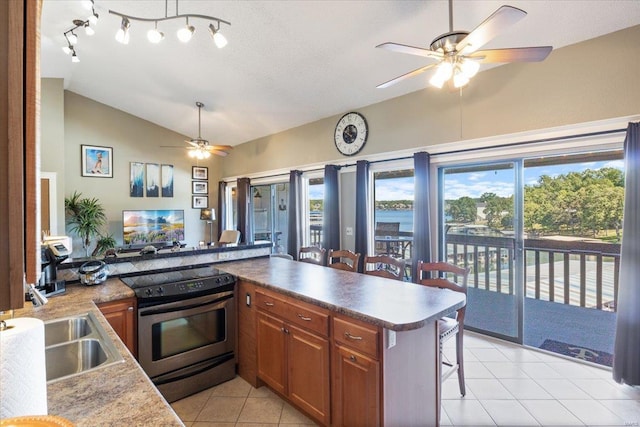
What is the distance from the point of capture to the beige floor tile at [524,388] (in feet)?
8.48

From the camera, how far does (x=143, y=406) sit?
1.04 meters

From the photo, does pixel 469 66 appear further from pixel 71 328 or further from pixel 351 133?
pixel 71 328

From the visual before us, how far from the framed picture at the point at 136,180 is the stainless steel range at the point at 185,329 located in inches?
191

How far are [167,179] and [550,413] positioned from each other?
301 inches

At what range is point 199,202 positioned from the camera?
7.84m

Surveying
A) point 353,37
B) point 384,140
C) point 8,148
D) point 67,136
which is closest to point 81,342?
point 8,148

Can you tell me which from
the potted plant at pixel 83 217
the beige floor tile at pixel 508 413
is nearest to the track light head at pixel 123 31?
the beige floor tile at pixel 508 413

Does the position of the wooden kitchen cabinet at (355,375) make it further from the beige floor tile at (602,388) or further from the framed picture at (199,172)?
the framed picture at (199,172)

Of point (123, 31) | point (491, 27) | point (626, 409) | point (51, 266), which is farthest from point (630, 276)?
point (123, 31)

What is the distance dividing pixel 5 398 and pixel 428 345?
189 centimetres

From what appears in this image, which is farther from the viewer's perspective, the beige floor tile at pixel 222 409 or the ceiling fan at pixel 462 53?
the beige floor tile at pixel 222 409

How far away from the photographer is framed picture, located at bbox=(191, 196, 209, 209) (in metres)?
7.75

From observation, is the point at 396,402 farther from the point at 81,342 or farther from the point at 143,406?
the point at 81,342

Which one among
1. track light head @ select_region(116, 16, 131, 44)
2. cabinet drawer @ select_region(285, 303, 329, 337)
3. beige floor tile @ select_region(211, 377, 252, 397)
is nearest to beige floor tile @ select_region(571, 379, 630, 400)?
cabinet drawer @ select_region(285, 303, 329, 337)
